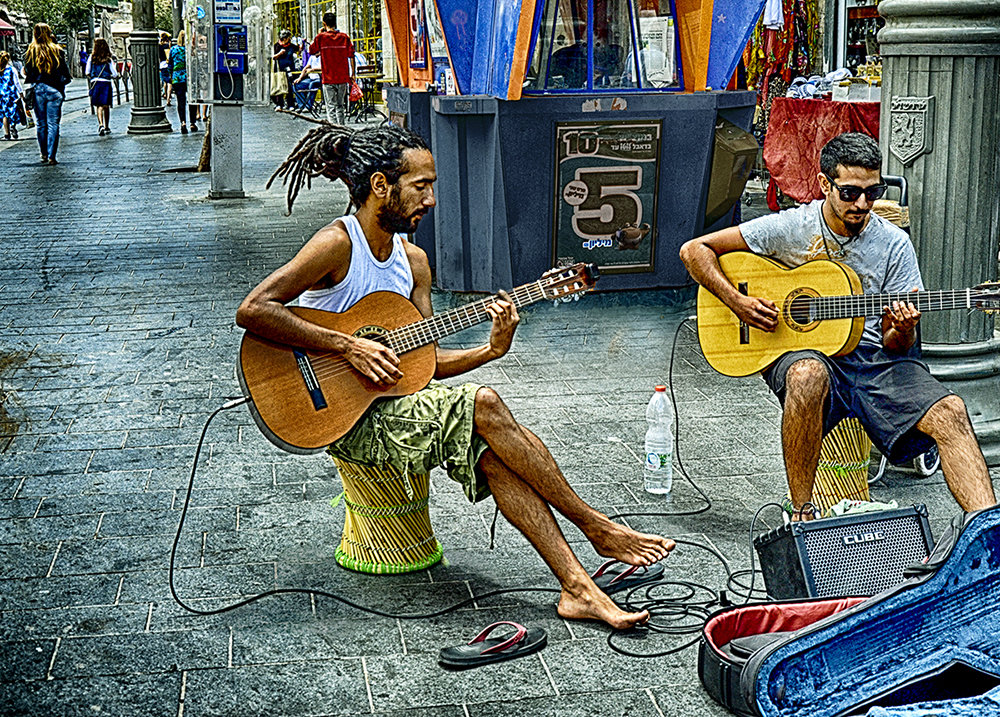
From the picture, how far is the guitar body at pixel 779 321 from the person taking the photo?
14.4ft

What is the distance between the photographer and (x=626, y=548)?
3.95m

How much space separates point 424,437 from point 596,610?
738 millimetres

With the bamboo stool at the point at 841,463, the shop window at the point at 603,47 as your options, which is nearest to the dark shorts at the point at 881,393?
the bamboo stool at the point at 841,463

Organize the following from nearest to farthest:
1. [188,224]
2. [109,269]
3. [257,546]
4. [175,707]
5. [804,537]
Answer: [175,707] < [804,537] < [257,546] < [109,269] < [188,224]

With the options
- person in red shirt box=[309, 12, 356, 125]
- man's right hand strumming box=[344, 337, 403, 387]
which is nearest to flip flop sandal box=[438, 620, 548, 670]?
man's right hand strumming box=[344, 337, 403, 387]

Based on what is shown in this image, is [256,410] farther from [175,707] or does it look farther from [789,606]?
[789,606]

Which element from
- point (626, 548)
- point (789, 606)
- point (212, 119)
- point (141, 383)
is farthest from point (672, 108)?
point (212, 119)

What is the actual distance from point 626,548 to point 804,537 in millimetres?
620

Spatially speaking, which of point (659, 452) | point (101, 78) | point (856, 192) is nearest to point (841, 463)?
point (659, 452)

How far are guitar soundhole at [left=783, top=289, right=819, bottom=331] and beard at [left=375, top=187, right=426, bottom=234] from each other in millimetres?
1372

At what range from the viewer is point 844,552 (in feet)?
11.9

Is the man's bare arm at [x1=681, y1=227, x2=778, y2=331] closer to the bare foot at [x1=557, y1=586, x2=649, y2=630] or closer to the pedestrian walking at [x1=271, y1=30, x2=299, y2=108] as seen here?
the bare foot at [x1=557, y1=586, x2=649, y2=630]

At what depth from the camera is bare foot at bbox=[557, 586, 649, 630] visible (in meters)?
3.71

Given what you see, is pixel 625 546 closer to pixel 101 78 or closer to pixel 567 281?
pixel 567 281
